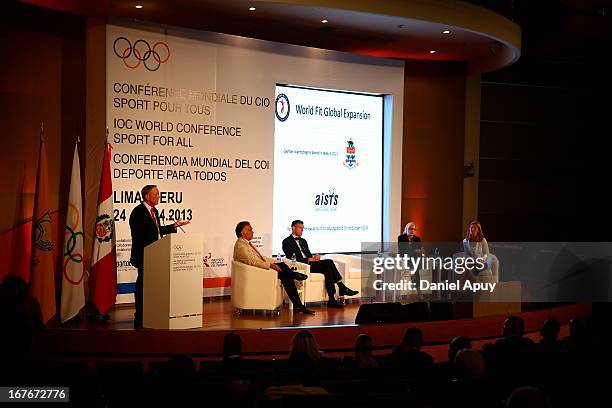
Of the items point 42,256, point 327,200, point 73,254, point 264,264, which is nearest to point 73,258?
point 73,254

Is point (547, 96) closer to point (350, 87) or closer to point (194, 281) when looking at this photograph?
point (350, 87)

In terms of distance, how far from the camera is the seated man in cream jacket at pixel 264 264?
7.79 m

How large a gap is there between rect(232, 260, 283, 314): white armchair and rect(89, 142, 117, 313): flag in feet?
4.41

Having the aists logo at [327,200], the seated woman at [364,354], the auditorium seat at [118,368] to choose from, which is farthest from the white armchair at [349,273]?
the auditorium seat at [118,368]

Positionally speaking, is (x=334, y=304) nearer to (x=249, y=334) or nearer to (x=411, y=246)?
(x=411, y=246)

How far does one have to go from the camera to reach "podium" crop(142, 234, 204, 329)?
637 centimetres

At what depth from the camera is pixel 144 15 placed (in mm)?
8656

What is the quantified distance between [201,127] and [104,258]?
2318mm

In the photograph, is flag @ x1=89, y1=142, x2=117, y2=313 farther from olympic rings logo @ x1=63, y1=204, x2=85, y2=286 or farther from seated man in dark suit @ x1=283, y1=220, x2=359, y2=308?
seated man in dark suit @ x1=283, y1=220, x2=359, y2=308

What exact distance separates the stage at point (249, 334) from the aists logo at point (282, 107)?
2.71 m

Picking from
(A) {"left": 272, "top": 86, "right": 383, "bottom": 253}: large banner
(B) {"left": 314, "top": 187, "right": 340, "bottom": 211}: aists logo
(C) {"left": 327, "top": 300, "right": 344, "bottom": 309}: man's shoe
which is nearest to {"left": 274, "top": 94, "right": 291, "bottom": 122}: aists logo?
(A) {"left": 272, "top": 86, "right": 383, "bottom": 253}: large banner

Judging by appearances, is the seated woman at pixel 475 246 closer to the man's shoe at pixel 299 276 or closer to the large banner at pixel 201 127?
the man's shoe at pixel 299 276

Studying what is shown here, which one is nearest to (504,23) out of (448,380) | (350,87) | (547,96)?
(350,87)

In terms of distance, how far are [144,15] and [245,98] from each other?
155 cm
